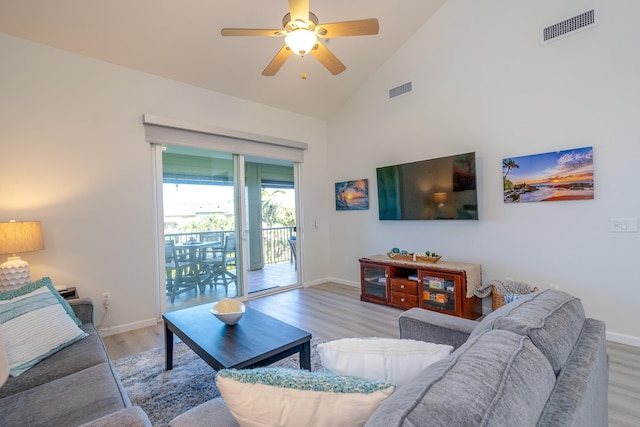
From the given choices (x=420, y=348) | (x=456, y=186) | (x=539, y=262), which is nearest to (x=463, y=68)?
(x=456, y=186)

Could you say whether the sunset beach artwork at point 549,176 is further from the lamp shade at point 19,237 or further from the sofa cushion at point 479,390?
the lamp shade at point 19,237

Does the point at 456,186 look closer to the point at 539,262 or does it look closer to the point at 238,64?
the point at 539,262

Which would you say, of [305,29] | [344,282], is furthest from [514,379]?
[344,282]

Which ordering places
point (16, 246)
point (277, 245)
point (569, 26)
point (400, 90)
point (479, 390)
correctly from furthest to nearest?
point (277, 245)
point (400, 90)
point (569, 26)
point (16, 246)
point (479, 390)

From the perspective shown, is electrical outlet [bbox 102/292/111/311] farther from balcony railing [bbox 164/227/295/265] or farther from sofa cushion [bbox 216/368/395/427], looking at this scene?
sofa cushion [bbox 216/368/395/427]

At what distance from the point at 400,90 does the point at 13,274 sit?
181 inches

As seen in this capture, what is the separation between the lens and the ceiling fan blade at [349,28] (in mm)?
2193

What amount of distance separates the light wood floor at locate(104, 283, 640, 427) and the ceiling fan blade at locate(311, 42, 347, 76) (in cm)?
255

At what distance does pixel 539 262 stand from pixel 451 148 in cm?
159

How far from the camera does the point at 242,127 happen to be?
4.29 meters

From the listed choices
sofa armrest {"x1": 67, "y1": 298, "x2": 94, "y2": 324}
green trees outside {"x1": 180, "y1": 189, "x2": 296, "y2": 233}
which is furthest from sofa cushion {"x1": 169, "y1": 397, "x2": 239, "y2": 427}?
green trees outside {"x1": 180, "y1": 189, "x2": 296, "y2": 233}

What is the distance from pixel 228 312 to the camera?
6.95ft

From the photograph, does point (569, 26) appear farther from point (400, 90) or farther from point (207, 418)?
point (207, 418)

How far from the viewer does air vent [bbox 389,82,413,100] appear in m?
4.12
